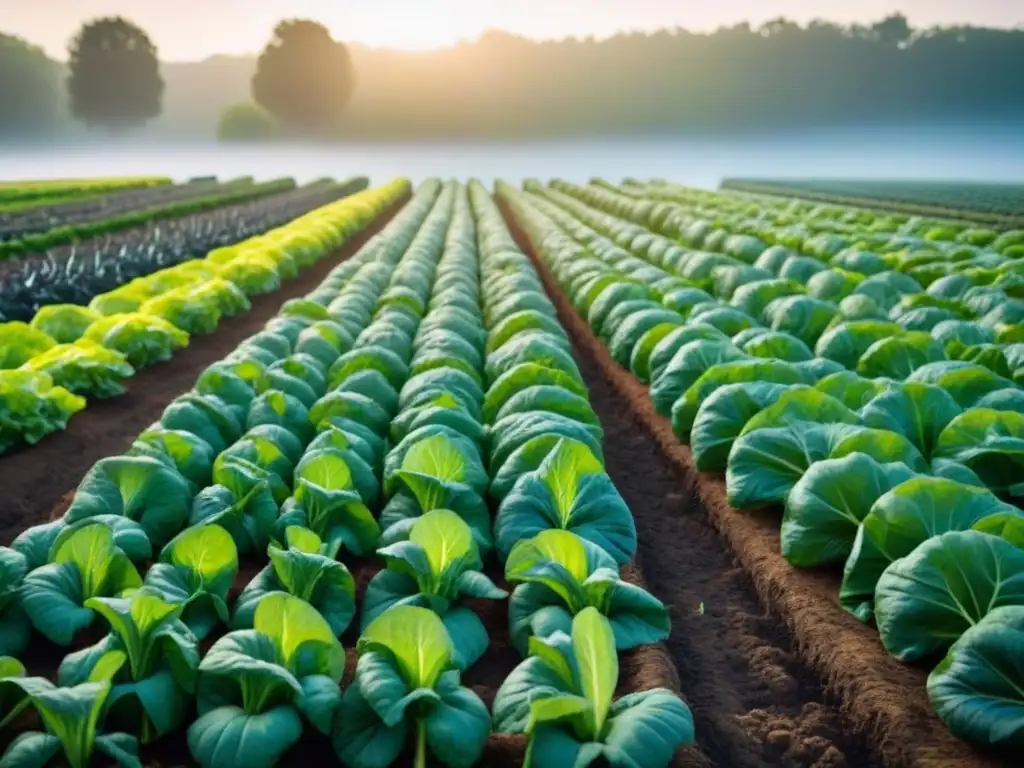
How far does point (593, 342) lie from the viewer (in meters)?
9.75

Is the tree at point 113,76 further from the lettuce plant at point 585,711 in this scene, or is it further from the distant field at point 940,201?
the lettuce plant at point 585,711

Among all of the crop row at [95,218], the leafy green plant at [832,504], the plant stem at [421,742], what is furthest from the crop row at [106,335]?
the crop row at [95,218]

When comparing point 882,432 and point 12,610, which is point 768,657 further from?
point 12,610

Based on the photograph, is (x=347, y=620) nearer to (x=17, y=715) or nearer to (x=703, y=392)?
(x=17, y=715)

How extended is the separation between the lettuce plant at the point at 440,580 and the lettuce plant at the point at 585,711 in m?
0.47

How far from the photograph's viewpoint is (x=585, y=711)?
284 cm

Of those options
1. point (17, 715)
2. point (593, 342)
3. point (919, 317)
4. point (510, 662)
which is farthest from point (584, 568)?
point (593, 342)

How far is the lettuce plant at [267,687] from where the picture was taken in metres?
2.87

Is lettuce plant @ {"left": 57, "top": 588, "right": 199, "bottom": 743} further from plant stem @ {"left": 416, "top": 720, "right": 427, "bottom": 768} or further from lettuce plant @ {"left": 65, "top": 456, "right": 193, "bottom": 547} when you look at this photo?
lettuce plant @ {"left": 65, "top": 456, "right": 193, "bottom": 547}

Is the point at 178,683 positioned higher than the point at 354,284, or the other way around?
the point at 354,284

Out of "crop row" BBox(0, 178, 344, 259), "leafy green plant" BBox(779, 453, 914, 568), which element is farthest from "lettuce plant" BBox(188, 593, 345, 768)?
"crop row" BBox(0, 178, 344, 259)

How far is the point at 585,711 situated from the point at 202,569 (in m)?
1.79

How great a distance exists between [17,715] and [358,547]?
5.19 ft

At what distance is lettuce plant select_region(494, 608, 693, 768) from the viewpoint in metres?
2.77
